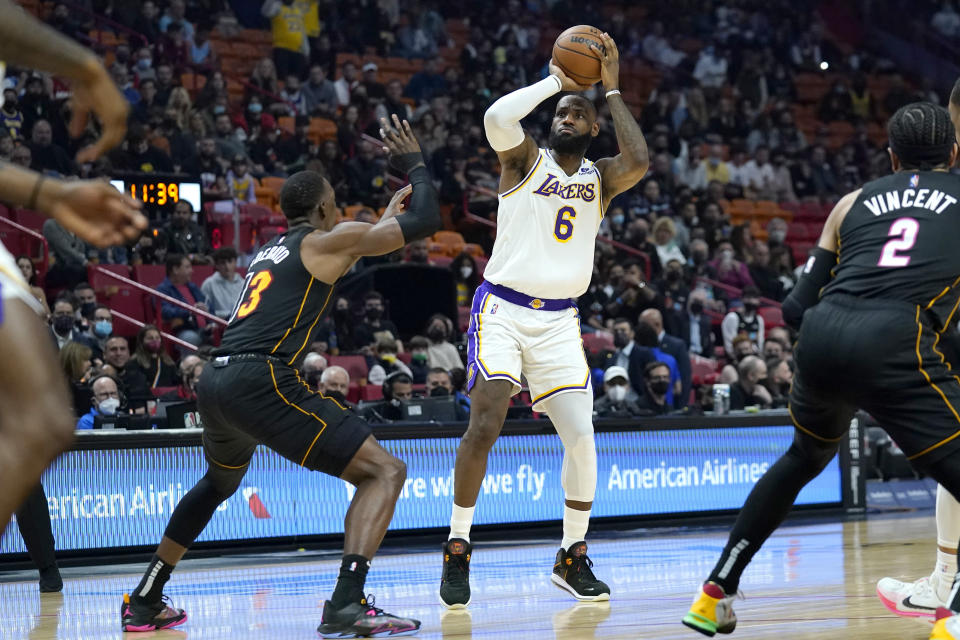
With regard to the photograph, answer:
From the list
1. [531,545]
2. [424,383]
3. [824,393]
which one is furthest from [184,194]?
[824,393]

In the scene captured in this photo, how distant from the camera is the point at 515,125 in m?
6.62

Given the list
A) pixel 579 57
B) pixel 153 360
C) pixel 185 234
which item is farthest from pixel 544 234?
pixel 185 234

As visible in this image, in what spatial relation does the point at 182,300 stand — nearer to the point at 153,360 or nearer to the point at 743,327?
the point at 153,360

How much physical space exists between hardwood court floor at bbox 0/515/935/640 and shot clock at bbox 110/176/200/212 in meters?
6.01

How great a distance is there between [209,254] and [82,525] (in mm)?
6430

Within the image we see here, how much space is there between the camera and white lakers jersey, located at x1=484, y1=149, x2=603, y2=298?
6734 millimetres

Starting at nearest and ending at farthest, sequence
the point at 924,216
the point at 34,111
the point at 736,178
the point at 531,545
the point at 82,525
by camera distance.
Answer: the point at 924,216 → the point at 82,525 → the point at 531,545 → the point at 34,111 → the point at 736,178

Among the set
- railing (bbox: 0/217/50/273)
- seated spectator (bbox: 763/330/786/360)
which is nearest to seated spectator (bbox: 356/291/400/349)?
railing (bbox: 0/217/50/273)

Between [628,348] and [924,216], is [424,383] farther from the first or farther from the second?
[924,216]

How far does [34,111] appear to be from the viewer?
51.2 ft

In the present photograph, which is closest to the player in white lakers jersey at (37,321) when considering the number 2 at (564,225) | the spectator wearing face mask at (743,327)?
the number 2 at (564,225)

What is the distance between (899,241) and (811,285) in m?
0.37

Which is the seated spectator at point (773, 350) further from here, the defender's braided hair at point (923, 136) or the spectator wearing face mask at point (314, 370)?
the defender's braided hair at point (923, 136)

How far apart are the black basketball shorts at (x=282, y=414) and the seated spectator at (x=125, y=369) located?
237 inches
